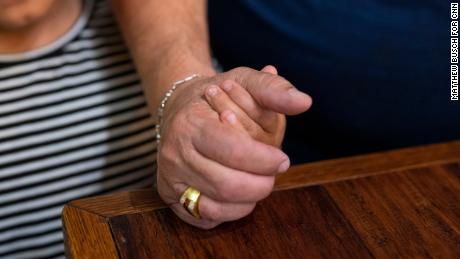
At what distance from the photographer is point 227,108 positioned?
653mm

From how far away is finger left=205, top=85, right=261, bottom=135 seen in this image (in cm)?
65

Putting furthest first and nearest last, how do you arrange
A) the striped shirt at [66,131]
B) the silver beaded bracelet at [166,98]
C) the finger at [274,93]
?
the striped shirt at [66,131], the silver beaded bracelet at [166,98], the finger at [274,93]

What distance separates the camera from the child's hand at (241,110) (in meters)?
0.65

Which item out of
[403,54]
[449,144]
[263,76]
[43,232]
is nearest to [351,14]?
[403,54]

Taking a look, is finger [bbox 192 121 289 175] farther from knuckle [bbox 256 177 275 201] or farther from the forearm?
the forearm

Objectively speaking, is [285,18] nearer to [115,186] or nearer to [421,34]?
[421,34]

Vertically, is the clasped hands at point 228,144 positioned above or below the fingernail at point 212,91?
below

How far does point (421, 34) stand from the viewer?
3.23 ft

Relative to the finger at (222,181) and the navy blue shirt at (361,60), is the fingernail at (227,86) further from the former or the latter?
the navy blue shirt at (361,60)

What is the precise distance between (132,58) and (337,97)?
0.35m

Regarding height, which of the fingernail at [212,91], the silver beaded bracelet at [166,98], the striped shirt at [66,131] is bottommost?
the striped shirt at [66,131]

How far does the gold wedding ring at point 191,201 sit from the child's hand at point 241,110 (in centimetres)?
9
